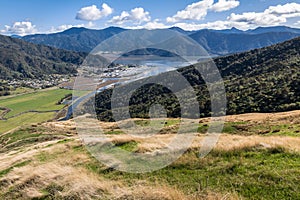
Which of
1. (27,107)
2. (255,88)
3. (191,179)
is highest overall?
(191,179)

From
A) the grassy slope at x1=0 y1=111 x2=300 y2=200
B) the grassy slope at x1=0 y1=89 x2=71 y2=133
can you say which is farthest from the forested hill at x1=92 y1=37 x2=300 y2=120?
the grassy slope at x1=0 y1=89 x2=71 y2=133

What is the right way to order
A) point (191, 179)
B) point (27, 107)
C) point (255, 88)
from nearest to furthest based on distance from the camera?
point (191, 179) < point (255, 88) < point (27, 107)

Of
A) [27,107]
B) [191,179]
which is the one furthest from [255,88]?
[27,107]

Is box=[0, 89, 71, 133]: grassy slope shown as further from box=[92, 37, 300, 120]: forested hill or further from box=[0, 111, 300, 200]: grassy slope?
box=[0, 111, 300, 200]: grassy slope

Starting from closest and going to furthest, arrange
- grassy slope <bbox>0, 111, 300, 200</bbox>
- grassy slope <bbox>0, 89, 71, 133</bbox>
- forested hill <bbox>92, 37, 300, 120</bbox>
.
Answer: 1. grassy slope <bbox>0, 111, 300, 200</bbox>
2. forested hill <bbox>92, 37, 300, 120</bbox>
3. grassy slope <bbox>0, 89, 71, 133</bbox>

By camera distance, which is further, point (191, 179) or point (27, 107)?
point (27, 107)

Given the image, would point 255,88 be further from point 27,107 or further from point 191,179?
point 27,107

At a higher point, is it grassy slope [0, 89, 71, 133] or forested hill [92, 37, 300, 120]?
forested hill [92, 37, 300, 120]

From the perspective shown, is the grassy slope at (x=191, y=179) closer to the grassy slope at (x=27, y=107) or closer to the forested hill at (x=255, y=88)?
the forested hill at (x=255, y=88)

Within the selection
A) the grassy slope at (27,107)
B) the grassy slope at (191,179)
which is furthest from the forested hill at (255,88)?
the grassy slope at (27,107)
